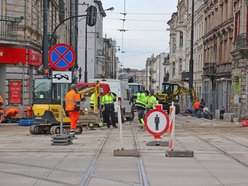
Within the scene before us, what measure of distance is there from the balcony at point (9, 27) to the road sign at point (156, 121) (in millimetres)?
18607

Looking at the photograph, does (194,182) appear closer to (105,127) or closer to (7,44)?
(105,127)

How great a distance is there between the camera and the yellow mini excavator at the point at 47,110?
20.7 m

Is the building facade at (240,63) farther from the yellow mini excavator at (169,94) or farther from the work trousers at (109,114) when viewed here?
the work trousers at (109,114)

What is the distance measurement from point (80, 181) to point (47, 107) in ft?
37.8

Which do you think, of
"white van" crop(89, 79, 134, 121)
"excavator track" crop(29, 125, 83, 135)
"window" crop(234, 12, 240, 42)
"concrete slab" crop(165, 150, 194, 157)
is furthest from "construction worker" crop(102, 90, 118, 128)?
"window" crop(234, 12, 240, 42)

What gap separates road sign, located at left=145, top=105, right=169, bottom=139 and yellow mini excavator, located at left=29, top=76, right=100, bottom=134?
5977 mm

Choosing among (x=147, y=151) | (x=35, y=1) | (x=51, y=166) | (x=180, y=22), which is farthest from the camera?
(x=180, y=22)

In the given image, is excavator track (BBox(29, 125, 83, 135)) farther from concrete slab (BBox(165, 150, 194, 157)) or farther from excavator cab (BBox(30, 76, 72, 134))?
concrete slab (BBox(165, 150, 194, 157))

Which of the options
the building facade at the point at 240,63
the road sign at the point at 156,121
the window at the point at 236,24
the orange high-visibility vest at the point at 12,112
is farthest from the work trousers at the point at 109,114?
the window at the point at 236,24

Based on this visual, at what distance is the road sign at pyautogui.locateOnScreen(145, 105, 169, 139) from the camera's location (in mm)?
14656

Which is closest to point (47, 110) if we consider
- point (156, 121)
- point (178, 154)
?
point (156, 121)

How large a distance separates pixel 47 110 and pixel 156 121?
719 cm

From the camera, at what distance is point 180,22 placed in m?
82.3

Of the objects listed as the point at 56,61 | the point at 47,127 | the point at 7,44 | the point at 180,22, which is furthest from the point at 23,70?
the point at 180,22
